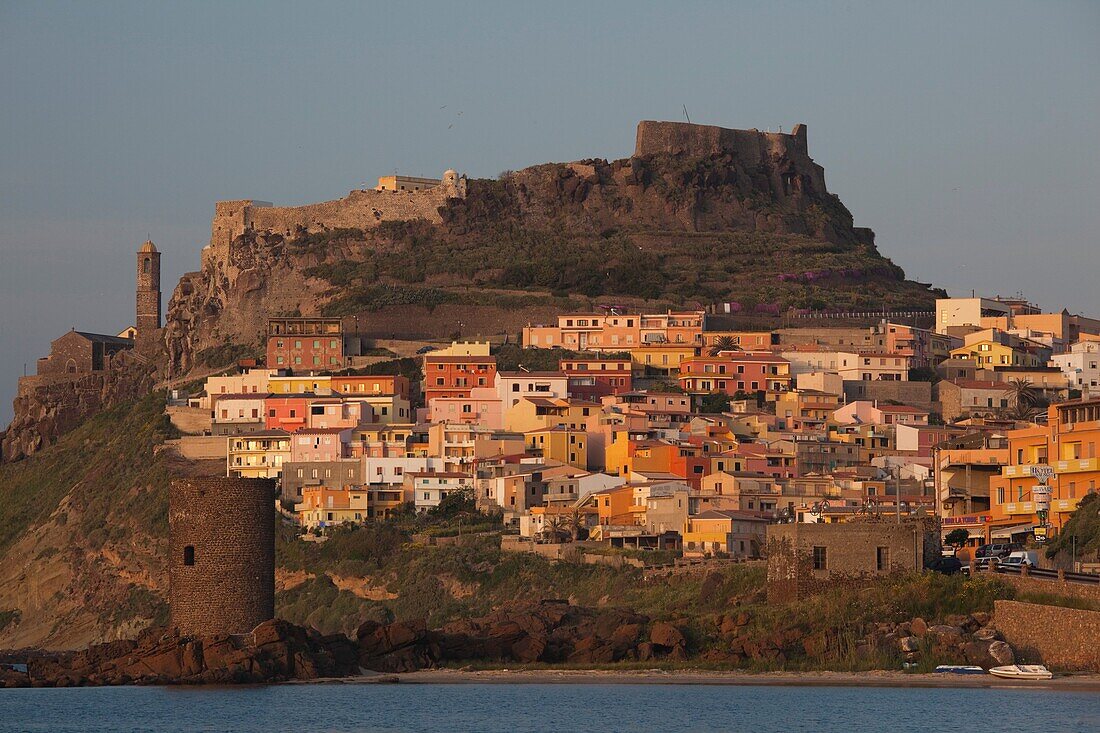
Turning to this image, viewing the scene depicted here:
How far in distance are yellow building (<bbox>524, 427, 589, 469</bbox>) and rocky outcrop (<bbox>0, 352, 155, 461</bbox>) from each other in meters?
29.5

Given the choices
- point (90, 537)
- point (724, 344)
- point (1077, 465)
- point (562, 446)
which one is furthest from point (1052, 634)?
point (724, 344)

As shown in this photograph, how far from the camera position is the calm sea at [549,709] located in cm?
4059

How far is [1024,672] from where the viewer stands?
4281 cm

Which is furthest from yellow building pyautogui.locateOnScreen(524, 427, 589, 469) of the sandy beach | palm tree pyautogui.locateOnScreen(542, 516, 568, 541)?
the sandy beach

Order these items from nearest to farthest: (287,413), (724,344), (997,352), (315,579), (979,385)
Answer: (315,579)
(287,413)
(979,385)
(997,352)
(724,344)

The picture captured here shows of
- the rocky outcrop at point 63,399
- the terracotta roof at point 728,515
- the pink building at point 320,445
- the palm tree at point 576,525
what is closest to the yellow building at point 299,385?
the pink building at point 320,445

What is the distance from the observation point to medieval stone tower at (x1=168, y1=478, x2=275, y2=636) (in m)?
47.0

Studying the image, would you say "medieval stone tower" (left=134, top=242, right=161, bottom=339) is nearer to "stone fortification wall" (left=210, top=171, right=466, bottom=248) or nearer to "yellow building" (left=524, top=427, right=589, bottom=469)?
"stone fortification wall" (left=210, top=171, right=466, bottom=248)

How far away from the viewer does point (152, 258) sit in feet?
422

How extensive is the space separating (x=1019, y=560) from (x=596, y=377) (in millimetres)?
44111

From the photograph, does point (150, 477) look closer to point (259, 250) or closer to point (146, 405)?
point (146, 405)

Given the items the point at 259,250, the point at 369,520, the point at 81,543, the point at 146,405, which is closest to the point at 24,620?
the point at 81,543

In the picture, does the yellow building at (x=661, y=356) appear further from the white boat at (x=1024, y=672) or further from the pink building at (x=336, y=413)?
the white boat at (x=1024, y=672)

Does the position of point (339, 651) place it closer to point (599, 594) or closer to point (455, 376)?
point (599, 594)
